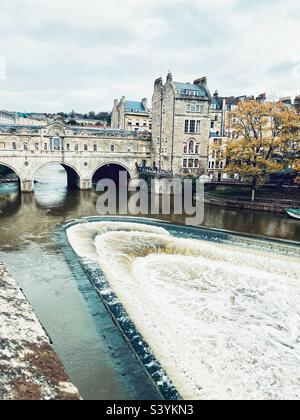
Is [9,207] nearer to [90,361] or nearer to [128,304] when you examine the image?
[128,304]

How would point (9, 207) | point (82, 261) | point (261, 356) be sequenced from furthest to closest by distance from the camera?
point (9, 207)
point (82, 261)
point (261, 356)

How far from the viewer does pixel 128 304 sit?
54.0ft

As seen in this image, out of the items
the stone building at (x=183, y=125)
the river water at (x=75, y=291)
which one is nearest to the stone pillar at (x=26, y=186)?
the river water at (x=75, y=291)

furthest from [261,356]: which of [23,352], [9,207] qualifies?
[9,207]

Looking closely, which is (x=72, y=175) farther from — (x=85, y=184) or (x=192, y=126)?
(x=192, y=126)

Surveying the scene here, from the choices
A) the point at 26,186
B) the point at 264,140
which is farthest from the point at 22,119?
the point at 264,140

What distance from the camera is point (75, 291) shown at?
59.9ft

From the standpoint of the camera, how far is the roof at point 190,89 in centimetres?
5141

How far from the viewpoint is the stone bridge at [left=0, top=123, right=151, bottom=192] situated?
4781 centimetres

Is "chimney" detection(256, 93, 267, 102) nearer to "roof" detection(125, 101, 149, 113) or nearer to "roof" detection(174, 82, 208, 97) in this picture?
"roof" detection(174, 82, 208, 97)

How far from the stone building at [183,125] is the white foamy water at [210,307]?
1072 inches

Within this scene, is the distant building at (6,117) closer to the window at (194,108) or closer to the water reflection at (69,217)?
the water reflection at (69,217)

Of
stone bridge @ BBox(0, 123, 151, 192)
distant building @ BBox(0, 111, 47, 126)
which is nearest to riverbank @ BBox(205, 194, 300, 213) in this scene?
stone bridge @ BBox(0, 123, 151, 192)

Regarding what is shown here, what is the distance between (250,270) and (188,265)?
152 inches
